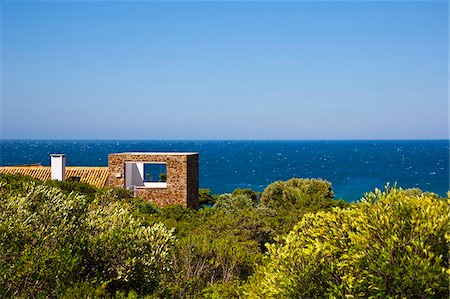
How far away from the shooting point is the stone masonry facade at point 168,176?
1114 inches

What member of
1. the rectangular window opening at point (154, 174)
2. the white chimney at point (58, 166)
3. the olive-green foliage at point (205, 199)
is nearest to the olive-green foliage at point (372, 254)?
the white chimney at point (58, 166)

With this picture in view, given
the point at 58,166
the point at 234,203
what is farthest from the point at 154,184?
the point at 58,166

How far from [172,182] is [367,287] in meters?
21.9

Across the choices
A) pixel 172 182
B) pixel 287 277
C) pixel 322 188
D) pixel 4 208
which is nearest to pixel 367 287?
pixel 287 277

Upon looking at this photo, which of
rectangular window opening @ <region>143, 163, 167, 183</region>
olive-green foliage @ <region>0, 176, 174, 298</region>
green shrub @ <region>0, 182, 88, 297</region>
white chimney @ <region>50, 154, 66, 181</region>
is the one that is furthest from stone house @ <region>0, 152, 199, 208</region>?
olive-green foliage @ <region>0, 176, 174, 298</region>

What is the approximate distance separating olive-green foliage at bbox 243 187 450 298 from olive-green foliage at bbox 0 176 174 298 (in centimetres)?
255

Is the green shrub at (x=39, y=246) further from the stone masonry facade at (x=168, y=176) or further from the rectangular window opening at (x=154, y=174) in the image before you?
the rectangular window opening at (x=154, y=174)

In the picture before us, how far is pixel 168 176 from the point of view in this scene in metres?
28.4

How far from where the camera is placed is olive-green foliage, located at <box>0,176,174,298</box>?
8.45m

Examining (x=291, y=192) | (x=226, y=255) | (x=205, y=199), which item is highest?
(x=226, y=255)

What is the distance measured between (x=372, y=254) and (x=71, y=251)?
16.0ft

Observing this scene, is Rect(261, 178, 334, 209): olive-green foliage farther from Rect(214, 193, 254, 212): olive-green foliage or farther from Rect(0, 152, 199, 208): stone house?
Rect(0, 152, 199, 208): stone house

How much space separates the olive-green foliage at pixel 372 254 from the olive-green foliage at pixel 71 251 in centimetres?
255

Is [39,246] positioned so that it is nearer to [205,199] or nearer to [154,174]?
[205,199]
